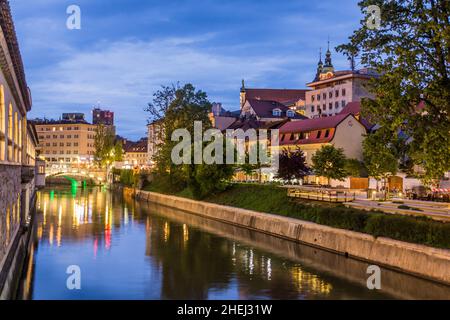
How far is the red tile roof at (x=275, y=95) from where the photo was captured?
158 m

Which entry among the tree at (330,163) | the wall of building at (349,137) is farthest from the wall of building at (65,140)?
the tree at (330,163)

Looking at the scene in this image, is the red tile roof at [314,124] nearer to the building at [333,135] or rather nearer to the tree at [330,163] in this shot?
the building at [333,135]

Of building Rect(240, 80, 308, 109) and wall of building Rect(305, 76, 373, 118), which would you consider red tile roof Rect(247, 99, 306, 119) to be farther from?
building Rect(240, 80, 308, 109)

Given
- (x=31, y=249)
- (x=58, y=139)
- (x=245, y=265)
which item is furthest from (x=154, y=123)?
(x=58, y=139)

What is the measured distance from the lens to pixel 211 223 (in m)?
55.8

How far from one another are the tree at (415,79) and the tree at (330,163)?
28.4 metres

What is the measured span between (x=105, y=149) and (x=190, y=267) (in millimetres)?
109705

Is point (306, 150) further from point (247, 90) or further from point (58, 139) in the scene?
point (58, 139)

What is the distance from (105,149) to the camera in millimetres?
138500

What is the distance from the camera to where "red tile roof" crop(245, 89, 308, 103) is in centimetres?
15800

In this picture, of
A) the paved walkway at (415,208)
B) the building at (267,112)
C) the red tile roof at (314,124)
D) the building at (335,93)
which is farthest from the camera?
the building at (335,93)

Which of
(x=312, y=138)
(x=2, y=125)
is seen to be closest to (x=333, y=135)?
(x=312, y=138)

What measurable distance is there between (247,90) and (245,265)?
128575mm

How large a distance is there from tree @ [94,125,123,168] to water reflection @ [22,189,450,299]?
85.7 metres
